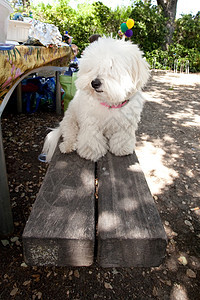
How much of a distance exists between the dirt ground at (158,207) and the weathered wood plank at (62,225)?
832 mm

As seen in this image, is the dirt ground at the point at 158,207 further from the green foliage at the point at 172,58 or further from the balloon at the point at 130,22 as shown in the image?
the green foliage at the point at 172,58

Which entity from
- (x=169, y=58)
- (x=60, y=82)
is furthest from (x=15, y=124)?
(x=169, y=58)

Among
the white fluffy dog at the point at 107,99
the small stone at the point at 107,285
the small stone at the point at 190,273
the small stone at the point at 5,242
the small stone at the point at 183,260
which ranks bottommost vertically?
the small stone at the point at 190,273

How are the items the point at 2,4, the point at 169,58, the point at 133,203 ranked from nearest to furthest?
the point at 133,203 < the point at 2,4 < the point at 169,58

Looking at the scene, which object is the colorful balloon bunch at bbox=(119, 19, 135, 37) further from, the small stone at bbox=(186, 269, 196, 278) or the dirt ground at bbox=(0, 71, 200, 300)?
the small stone at bbox=(186, 269, 196, 278)

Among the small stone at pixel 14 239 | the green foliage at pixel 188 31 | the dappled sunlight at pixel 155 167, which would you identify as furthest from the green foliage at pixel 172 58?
the small stone at pixel 14 239

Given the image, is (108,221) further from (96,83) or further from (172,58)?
(172,58)

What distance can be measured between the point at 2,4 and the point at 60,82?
9.78ft

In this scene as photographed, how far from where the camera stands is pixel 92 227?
1.01 m

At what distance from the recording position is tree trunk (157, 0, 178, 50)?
446 inches

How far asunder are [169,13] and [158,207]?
11.9 metres

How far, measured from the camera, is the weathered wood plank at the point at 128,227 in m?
0.97

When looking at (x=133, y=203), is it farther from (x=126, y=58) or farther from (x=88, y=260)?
(x=126, y=58)

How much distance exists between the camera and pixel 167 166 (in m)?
3.17
